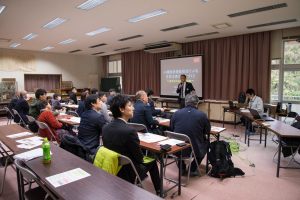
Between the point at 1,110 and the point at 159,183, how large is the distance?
30.5 ft

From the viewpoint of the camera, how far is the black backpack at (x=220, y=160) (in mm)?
3288

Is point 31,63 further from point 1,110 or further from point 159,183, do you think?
point 159,183

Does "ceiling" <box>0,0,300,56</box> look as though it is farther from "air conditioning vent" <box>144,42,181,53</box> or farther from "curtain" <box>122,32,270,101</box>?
"air conditioning vent" <box>144,42,181,53</box>

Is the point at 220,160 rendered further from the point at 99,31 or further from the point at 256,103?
the point at 99,31

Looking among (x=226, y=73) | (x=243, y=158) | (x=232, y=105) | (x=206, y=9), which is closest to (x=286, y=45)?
(x=226, y=73)

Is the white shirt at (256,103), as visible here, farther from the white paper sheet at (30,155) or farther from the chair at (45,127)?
the white paper sheet at (30,155)

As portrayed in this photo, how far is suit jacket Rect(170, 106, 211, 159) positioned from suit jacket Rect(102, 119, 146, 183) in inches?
44.6

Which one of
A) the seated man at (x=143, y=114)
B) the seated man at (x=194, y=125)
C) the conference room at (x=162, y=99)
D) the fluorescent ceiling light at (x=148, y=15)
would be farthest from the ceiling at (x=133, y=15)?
the seated man at (x=194, y=125)

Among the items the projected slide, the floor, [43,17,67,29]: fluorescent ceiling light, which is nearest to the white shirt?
the floor

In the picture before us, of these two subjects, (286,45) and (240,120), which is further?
(240,120)

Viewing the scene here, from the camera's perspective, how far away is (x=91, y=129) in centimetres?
285

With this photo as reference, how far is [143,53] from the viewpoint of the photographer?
1008 cm

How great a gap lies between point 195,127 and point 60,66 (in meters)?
9.87

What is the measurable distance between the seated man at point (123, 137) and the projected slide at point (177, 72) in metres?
6.14
